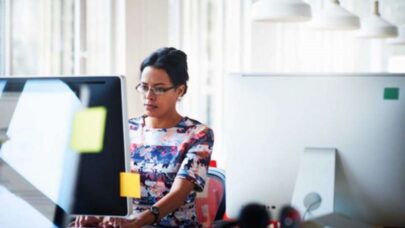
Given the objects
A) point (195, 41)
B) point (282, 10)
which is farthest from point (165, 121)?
point (195, 41)

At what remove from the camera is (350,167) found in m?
1.96

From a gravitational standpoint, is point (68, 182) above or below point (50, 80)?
below

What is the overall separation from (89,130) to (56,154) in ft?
0.36

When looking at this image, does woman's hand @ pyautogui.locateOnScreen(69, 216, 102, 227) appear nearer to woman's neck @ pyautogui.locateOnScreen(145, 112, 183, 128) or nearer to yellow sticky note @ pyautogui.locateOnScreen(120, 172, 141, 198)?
yellow sticky note @ pyautogui.locateOnScreen(120, 172, 141, 198)

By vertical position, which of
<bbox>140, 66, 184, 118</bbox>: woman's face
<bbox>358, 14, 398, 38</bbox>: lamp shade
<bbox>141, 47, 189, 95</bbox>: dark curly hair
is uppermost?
<bbox>358, 14, 398, 38</bbox>: lamp shade

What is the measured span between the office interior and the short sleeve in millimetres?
933

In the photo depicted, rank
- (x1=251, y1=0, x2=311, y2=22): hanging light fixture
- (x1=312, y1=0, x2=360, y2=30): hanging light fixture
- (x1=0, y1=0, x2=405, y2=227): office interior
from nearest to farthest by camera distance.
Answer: (x1=251, y1=0, x2=311, y2=22): hanging light fixture < (x1=0, y1=0, x2=405, y2=227): office interior < (x1=312, y1=0, x2=360, y2=30): hanging light fixture

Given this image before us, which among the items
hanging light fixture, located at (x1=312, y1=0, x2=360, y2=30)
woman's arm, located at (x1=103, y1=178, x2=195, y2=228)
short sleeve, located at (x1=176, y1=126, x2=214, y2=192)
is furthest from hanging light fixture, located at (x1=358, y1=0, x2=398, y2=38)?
woman's arm, located at (x1=103, y1=178, x2=195, y2=228)

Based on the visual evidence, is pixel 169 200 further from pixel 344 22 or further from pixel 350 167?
pixel 344 22

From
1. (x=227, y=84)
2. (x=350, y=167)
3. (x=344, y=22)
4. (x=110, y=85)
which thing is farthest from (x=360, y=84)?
(x=344, y=22)

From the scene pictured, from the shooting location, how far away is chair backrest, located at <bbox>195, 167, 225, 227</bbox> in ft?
8.82

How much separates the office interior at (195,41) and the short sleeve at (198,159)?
0.93m

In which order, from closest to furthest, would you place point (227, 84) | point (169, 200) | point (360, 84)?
point (360, 84), point (227, 84), point (169, 200)

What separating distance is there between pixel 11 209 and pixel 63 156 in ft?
0.73
